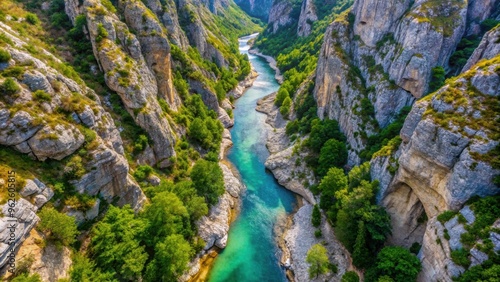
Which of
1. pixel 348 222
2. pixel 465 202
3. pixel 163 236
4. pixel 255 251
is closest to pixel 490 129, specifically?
pixel 465 202

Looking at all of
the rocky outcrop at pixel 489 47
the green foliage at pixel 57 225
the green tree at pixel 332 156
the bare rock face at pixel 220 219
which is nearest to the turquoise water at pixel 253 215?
the bare rock face at pixel 220 219

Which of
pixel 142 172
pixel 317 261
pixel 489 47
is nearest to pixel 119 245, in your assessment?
pixel 142 172

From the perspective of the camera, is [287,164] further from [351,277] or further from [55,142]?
[55,142]

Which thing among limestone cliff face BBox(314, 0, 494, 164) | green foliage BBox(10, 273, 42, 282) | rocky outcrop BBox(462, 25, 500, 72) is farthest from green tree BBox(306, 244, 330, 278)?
rocky outcrop BBox(462, 25, 500, 72)

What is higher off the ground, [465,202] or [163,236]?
A: [465,202]

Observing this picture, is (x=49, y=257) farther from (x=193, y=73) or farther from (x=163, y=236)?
(x=193, y=73)

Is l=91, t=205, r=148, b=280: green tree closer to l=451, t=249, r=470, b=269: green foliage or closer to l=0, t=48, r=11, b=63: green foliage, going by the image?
l=0, t=48, r=11, b=63: green foliage
